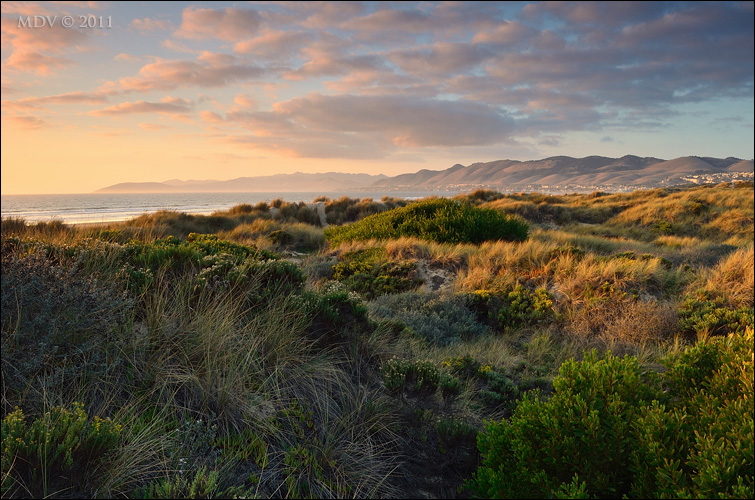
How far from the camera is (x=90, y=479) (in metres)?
2.36

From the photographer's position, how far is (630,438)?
2467 mm

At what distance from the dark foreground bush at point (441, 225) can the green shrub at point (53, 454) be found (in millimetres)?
10848

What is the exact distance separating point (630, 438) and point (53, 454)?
310cm

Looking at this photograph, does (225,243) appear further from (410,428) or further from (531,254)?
(531,254)

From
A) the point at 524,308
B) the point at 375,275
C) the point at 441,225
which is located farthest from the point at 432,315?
the point at 441,225

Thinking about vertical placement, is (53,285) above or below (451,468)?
above

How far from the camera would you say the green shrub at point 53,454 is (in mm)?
2242

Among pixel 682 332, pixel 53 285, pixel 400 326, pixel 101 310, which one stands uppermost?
pixel 53 285

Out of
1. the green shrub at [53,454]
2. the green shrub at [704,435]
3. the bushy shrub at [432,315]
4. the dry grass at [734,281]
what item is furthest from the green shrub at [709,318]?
the green shrub at [53,454]

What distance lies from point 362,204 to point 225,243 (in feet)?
62.5

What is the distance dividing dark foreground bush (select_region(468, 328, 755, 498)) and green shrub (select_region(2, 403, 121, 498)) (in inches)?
85.5

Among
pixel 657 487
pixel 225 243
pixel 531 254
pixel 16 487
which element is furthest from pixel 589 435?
pixel 531 254

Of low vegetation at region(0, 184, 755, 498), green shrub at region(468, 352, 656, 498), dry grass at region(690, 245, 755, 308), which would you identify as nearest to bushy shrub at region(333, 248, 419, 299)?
low vegetation at region(0, 184, 755, 498)

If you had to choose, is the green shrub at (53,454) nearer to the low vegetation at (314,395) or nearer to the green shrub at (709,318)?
the low vegetation at (314,395)
